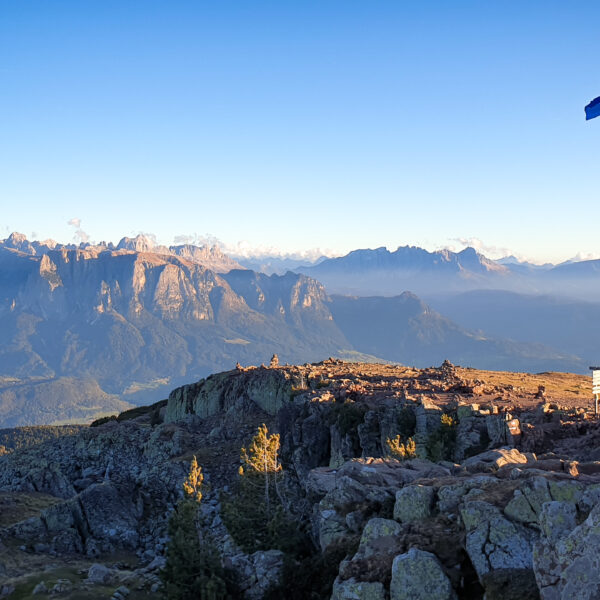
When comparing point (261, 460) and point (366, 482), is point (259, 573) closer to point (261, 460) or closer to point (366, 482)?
point (366, 482)

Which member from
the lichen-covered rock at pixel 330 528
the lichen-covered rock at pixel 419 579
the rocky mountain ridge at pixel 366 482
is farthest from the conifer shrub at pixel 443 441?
the lichen-covered rock at pixel 419 579

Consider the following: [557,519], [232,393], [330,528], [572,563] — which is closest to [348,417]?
[330,528]

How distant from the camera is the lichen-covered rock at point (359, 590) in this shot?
65.7ft

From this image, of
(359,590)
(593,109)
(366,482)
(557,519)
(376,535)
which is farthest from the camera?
(366,482)

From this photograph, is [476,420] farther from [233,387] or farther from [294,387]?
[233,387]

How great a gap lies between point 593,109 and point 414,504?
20.9 metres

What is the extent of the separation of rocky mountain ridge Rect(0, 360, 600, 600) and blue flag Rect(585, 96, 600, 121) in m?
17.2

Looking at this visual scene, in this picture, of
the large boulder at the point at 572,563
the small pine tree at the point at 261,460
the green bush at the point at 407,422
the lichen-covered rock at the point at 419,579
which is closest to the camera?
the large boulder at the point at 572,563

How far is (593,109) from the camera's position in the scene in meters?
26.3

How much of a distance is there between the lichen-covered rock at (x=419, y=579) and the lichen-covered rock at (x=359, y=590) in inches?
24.9

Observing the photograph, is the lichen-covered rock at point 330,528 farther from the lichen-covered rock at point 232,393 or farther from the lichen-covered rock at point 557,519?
the lichen-covered rock at point 232,393

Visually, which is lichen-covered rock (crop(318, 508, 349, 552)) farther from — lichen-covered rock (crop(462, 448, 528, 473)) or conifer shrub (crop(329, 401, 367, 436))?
conifer shrub (crop(329, 401, 367, 436))

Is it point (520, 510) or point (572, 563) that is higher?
point (572, 563)

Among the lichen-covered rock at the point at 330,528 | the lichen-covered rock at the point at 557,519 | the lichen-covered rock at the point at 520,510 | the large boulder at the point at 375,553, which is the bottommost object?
the lichen-covered rock at the point at 330,528
